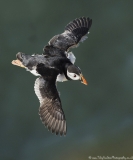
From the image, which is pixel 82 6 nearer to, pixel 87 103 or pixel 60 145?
pixel 87 103

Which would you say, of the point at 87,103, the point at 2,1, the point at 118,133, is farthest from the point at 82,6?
the point at 118,133

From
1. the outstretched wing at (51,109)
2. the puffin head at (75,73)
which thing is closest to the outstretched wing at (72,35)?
the puffin head at (75,73)

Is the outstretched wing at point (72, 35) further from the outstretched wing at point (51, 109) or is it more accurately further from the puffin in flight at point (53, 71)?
the outstretched wing at point (51, 109)

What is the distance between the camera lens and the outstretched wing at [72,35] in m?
11.7

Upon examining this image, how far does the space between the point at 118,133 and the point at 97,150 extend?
756 millimetres

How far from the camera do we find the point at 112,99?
492 inches

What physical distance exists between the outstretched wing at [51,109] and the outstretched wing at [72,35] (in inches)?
59.6

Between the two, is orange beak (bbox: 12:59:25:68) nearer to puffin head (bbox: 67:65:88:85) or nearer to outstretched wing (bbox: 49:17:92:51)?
outstretched wing (bbox: 49:17:92:51)

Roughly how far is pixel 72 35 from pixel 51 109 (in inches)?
98.0

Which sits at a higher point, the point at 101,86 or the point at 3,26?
the point at 3,26

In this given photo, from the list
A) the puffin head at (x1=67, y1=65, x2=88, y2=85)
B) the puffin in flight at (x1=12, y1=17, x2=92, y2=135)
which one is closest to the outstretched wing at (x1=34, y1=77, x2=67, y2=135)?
the puffin in flight at (x1=12, y1=17, x2=92, y2=135)

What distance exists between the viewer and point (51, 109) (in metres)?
10.4

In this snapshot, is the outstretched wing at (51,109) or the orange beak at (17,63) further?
the orange beak at (17,63)

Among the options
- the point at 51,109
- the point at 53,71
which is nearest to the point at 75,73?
the point at 53,71
